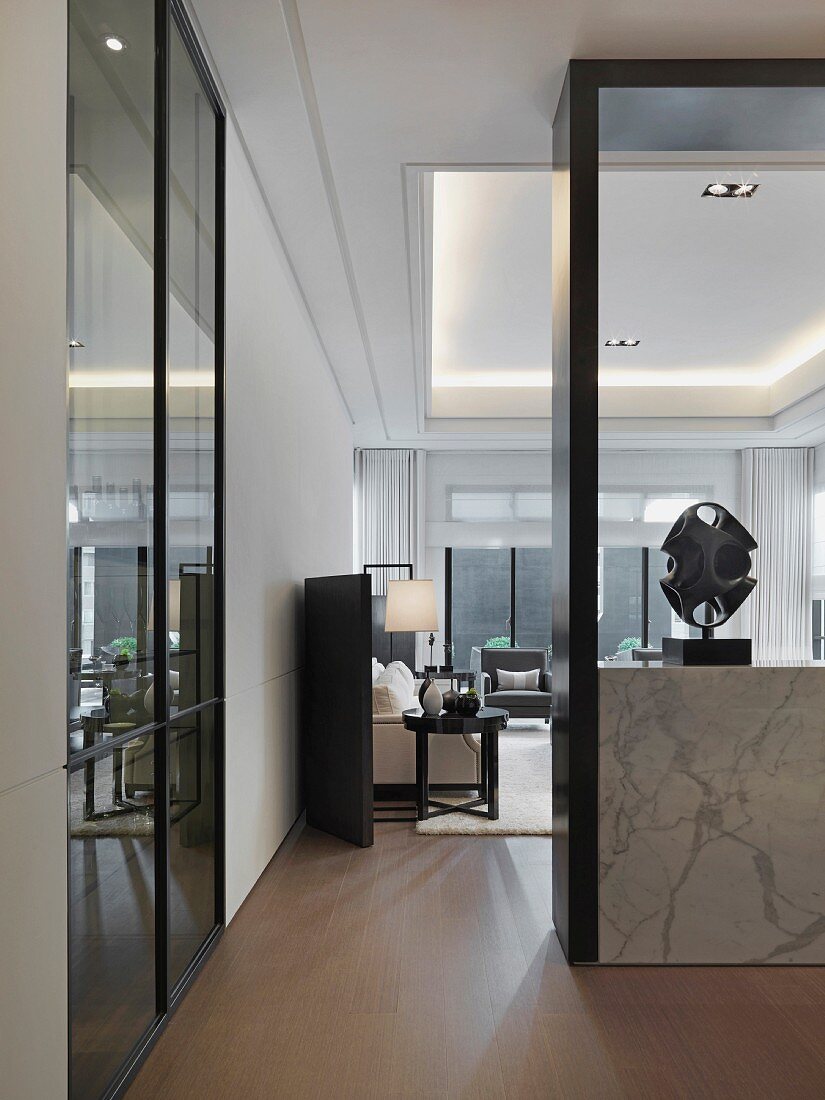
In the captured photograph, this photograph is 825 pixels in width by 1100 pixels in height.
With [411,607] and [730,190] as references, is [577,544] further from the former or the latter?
[411,607]

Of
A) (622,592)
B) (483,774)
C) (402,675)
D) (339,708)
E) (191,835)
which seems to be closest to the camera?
(191,835)

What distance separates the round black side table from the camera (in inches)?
179

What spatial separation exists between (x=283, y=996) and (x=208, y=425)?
1803mm

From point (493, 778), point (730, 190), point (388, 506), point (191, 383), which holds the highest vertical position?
point (730, 190)

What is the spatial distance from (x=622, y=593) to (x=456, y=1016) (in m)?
7.66

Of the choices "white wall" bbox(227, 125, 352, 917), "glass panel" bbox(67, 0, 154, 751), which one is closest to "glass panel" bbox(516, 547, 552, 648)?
"white wall" bbox(227, 125, 352, 917)

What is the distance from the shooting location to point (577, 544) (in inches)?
115

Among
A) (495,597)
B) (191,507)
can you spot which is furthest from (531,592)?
(191,507)

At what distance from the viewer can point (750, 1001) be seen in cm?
256

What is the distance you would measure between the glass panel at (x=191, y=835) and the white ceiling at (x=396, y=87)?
7.21 ft

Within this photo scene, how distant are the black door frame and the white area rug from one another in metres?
1.29

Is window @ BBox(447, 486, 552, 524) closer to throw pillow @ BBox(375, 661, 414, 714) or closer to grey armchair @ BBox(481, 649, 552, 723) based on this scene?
grey armchair @ BBox(481, 649, 552, 723)

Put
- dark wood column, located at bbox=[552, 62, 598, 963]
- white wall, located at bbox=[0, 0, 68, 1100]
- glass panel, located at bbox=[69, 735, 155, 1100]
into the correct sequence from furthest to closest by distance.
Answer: dark wood column, located at bbox=[552, 62, 598, 963]
glass panel, located at bbox=[69, 735, 155, 1100]
white wall, located at bbox=[0, 0, 68, 1100]

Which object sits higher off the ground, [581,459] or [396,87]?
[396,87]
